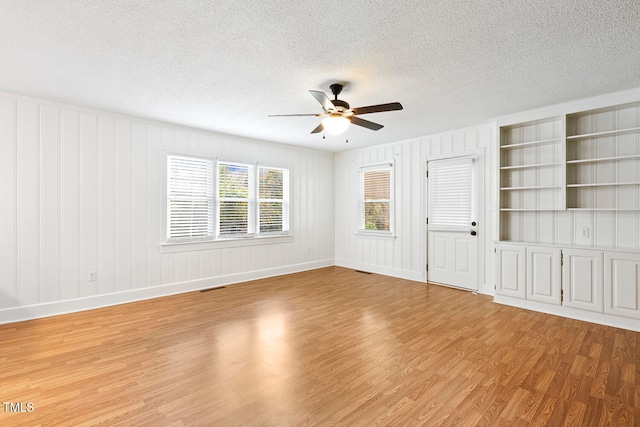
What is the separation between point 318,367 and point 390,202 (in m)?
4.32

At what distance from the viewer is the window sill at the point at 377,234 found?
6288 millimetres

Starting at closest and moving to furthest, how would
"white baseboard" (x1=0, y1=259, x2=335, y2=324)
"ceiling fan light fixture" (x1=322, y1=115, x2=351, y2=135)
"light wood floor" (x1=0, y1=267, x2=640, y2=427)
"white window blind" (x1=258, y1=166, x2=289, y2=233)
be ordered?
"light wood floor" (x1=0, y1=267, x2=640, y2=427) → "ceiling fan light fixture" (x1=322, y1=115, x2=351, y2=135) → "white baseboard" (x1=0, y1=259, x2=335, y2=324) → "white window blind" (x1=258, y1=166, x2=289, y2=233)

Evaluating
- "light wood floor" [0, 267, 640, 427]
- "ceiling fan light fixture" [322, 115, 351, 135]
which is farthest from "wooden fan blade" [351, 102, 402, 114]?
"light wood floor" [0, 267, 640, 427]

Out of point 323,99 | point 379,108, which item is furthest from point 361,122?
point 323,99

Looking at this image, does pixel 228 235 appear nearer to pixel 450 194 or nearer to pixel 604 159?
pixel 450 194

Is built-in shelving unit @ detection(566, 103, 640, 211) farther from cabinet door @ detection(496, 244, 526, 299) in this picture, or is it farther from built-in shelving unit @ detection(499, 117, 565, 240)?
cabinet door @ detection(496, 244, 526, 299)

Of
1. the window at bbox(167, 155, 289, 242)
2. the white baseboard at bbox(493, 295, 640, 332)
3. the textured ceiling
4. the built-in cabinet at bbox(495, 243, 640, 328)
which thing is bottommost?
the white baseboard at bbox(493, 295, 640, 332)

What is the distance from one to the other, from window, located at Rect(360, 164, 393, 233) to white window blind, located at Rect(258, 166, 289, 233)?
1778 millimetres

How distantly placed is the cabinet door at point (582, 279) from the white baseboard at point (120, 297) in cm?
477

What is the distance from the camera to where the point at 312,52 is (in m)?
2.66

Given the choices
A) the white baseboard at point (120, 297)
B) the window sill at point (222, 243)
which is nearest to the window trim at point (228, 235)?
the window sill at point (222, 243)

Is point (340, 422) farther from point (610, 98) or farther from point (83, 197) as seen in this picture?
point (610, 98)

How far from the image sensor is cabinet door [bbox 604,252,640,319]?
3.39 m

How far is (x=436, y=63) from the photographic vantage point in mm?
2857
